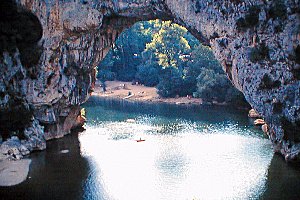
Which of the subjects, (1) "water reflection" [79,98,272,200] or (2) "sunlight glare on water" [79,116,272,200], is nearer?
(2) "sunlight glare on water" [79,116,272,200]

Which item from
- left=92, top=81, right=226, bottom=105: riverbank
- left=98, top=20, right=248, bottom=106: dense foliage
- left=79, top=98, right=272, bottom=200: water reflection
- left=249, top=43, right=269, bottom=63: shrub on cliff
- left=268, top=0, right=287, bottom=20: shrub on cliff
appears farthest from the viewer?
left=92, top=81, right=226, bottom=105: riverbank

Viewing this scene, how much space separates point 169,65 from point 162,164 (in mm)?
41500

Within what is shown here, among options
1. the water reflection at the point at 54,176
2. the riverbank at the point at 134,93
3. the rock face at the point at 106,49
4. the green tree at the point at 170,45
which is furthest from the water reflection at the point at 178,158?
the green tree at the point at 170,45

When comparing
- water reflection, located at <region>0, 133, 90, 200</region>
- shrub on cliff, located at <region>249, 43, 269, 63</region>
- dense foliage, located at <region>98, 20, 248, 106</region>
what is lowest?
water reflection, located at <region>0, 133, 90, 200</region>

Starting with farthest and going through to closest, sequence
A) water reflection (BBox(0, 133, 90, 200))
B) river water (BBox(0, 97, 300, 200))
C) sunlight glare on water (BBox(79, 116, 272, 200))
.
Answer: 1. sunlight glare on water (BBox(79, 116, 272, 200))
2. river water (BBox(0, 97, 300, 200))
3. water reflection (BBox(0, 133, 90, 200))

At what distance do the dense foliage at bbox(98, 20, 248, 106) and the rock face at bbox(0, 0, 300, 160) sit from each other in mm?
23468

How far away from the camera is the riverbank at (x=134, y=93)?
74.5 meters

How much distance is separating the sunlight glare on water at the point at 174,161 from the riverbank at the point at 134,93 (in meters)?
19.7

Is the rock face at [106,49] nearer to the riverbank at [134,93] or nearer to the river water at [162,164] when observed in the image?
the river water at [162,164]

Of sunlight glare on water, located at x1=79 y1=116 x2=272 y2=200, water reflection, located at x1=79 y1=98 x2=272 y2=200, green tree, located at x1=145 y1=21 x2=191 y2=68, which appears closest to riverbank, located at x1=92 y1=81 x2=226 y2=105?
green tree, located at x1=145 y1=21 x2=191 y2=68

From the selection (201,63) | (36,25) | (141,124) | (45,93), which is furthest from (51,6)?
(201,63)

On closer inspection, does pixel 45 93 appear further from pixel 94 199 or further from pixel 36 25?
pixel 94 199

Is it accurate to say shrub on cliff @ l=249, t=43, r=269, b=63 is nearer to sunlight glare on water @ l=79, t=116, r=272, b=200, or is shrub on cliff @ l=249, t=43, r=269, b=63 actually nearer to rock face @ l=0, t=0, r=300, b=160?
rock face @ l=0, t=0, r=300, b=160

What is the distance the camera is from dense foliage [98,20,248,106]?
68.4 m
